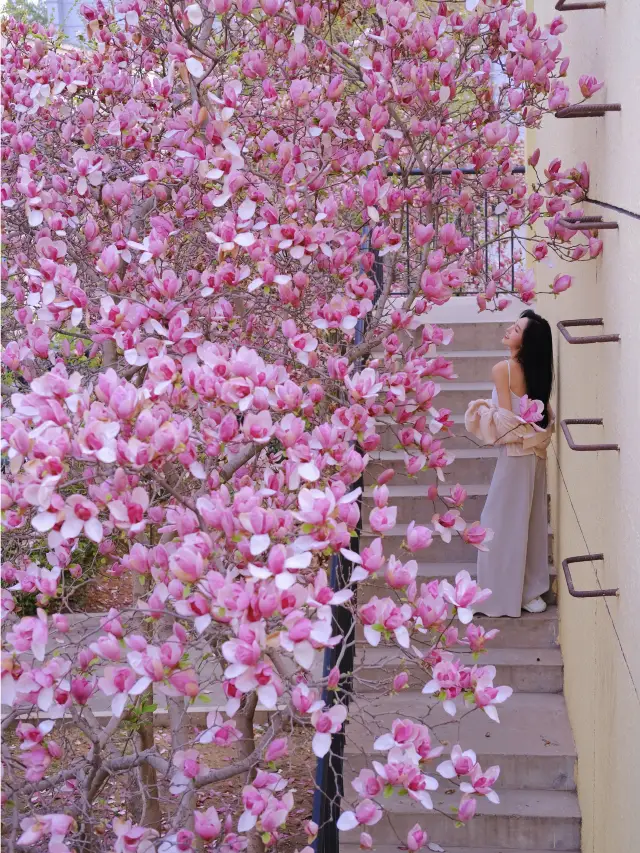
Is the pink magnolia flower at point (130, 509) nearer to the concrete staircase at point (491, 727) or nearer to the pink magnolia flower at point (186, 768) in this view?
the pink magnolia flower at point (186, 768)

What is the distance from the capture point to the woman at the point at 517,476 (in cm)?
508

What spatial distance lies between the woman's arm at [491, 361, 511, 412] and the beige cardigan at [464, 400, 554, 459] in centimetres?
4

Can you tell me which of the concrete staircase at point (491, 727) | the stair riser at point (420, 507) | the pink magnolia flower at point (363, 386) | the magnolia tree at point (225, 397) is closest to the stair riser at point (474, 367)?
the concrete staircase at point (491, 727)

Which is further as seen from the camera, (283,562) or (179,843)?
(179,843)

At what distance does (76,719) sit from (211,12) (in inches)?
93.4

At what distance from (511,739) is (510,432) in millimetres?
1541

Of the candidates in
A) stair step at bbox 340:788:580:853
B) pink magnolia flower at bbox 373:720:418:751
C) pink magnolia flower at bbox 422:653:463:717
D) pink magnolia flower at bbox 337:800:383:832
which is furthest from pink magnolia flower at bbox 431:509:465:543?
stair step at bbox 340:788:580:853

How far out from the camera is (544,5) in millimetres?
6223

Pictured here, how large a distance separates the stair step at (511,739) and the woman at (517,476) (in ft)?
2.02

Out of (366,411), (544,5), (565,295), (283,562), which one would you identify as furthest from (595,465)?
(544,5)

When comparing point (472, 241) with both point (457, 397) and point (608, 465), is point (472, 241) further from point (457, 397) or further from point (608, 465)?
point (457, 397)

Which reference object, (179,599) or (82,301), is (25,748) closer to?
(179,599)

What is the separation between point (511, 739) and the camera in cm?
443

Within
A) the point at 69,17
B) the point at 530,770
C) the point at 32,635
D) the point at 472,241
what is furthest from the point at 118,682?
the point at 69,17
